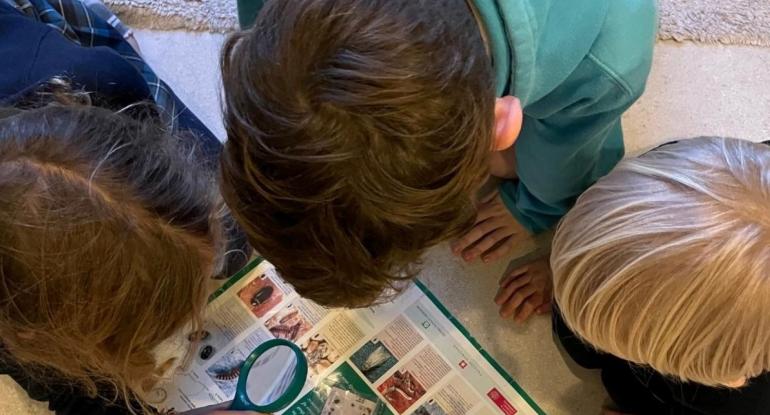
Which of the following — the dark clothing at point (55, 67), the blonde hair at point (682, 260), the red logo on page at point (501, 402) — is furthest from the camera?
the red logo on page at point (501, 402)

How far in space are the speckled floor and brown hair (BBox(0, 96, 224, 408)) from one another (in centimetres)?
37

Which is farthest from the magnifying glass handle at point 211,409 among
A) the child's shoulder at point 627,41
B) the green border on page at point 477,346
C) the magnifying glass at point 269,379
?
the child's shoulder at point 627,41

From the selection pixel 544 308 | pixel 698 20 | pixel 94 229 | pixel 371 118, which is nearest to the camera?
pixel 371 118

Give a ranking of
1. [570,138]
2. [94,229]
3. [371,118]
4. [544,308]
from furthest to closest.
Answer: [544,308] → [570,138] → [94,229] → [371,118]

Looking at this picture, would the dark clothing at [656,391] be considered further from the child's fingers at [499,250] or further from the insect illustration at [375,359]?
the insect illustration at [375,359]

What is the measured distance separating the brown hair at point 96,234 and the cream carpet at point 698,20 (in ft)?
1.54

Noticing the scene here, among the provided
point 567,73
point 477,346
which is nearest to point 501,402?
point 477,346

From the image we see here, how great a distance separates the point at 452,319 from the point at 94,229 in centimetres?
48

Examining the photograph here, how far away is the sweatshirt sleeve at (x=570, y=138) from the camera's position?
0.66 m

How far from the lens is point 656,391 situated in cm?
82

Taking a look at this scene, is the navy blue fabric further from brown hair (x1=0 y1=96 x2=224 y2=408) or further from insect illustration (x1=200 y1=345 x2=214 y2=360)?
insect illustration (x1=200 y1=345 x2=214 y2=360)

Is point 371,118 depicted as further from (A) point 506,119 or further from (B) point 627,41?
(B) point 627,41

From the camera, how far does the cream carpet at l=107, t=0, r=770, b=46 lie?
1031mm

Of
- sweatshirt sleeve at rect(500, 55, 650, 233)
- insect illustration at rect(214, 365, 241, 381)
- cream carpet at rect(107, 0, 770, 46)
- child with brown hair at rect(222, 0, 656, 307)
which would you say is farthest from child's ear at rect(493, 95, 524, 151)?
cream carpet at rect(107, 0, 770, 46)
